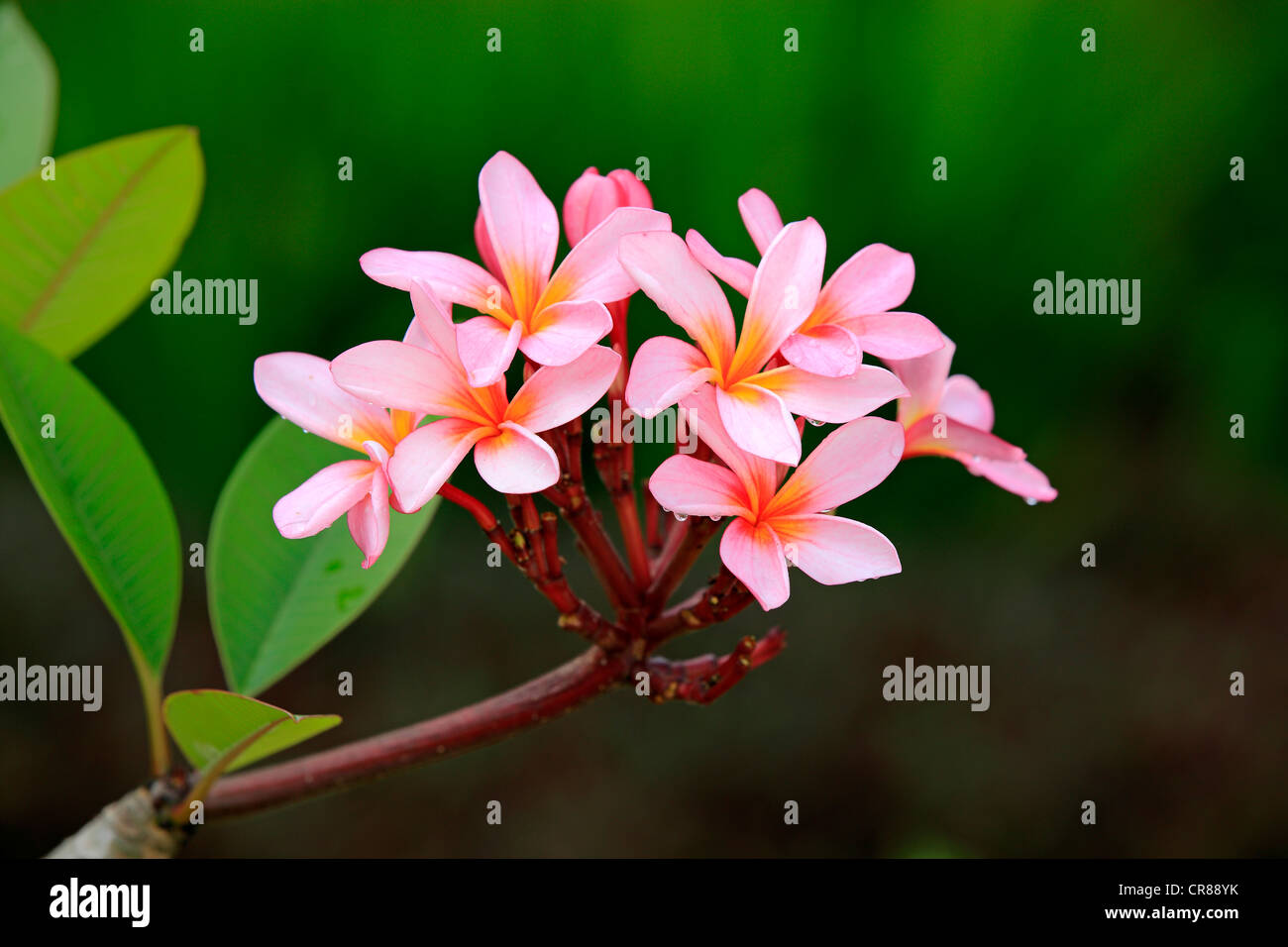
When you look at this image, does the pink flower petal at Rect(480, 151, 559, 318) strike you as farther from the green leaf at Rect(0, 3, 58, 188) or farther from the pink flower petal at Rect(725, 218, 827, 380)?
the green leaf at Rect(0, 3, 58, 188)

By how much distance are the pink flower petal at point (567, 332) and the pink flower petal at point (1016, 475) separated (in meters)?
0.20

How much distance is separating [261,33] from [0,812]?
2.92ft

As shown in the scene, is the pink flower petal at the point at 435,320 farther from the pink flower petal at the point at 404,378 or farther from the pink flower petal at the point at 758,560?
the pink flower petal at the point at 758,560

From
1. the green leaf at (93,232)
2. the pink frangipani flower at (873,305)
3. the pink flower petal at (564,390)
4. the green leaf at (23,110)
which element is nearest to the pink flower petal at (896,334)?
the pink frangipani flower at (873,305)

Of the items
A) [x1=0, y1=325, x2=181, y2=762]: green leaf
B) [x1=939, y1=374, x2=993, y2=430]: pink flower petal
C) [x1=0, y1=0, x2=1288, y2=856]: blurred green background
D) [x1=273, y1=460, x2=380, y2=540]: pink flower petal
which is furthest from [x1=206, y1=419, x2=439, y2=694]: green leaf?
[x1=0, y1=0, x2=1288, y2=856]: blurred green background

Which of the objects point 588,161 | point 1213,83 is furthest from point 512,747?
point 1213,83

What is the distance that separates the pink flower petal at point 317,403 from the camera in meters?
0.39

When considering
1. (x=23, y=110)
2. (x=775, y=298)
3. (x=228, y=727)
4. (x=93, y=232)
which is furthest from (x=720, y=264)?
(x=23, y=110)

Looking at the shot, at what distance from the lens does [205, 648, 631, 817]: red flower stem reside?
416 mm

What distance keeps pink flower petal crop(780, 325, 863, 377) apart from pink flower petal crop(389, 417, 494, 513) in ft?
0.36

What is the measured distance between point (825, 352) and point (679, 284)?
0.06 metres

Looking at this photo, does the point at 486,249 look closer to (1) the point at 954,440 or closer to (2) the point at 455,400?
(2) the point at 455,400

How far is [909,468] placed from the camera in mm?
1145

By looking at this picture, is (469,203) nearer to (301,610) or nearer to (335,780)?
(301,610)
